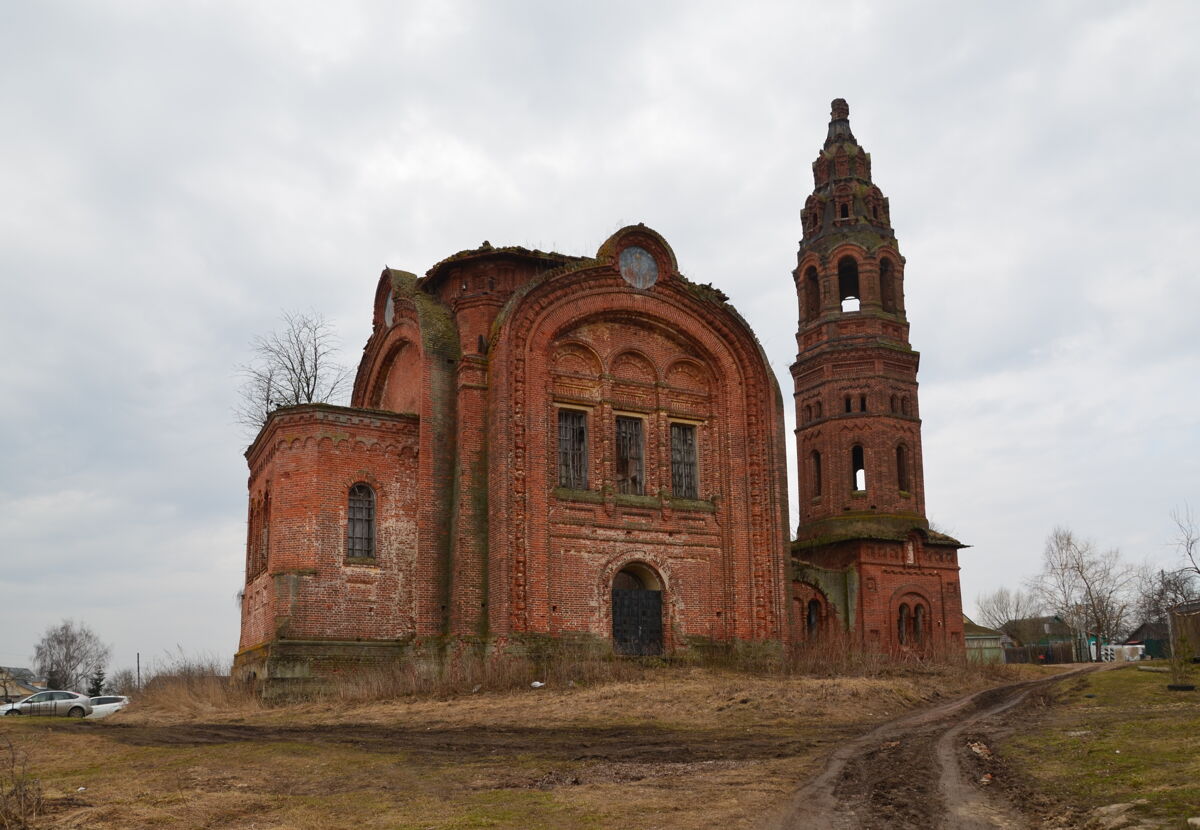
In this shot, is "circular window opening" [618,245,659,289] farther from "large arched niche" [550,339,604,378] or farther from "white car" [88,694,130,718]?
"white car" [88,694,130,718]

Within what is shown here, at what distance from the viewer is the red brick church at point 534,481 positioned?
23.0 m

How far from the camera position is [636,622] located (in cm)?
2475

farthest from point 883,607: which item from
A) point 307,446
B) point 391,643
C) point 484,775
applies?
point 484,775

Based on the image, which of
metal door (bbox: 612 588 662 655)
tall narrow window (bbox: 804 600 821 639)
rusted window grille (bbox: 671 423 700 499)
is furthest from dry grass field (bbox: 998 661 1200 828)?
tall narrow window (bbox: 804 600 821 639)

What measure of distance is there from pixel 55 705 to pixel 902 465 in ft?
85.6

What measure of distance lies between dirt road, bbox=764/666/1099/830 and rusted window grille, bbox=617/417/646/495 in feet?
36.0

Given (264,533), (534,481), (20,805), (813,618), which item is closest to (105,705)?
(264,533)

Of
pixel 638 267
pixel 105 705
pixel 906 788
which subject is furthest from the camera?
pixel 105 705

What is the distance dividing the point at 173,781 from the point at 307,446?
38.8 feet

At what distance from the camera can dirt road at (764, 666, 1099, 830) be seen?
9.02 m

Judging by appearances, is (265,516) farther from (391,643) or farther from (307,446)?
(391,643)

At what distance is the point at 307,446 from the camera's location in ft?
76.7

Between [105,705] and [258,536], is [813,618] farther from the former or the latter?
[105,705]

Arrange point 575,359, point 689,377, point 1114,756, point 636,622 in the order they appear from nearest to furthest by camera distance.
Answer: point 1114,756
point 636,622
point 575,359
point 689,377
